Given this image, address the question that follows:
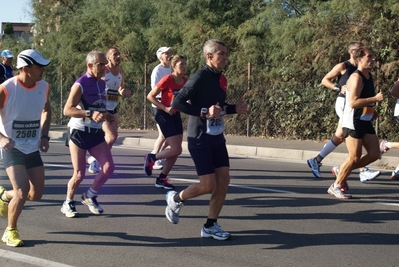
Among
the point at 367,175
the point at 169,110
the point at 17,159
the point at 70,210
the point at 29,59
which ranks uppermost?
the point at 29,59

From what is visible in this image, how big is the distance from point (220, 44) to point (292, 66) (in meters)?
10.9

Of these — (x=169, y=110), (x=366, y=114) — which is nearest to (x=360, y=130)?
(x=366, y=114)

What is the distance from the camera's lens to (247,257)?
578 cm

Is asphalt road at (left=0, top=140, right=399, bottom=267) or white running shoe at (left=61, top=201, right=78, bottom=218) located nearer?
asphalt road at (left=0, top=140, right=399, bottom=267)

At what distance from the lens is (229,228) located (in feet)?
22.7

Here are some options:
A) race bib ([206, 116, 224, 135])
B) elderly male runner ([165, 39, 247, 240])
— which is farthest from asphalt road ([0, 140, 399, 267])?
race bib ([206, 116, 224, 135])

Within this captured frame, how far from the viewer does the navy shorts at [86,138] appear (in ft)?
23.9

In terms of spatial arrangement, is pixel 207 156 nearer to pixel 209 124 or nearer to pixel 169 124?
pixel 209 124

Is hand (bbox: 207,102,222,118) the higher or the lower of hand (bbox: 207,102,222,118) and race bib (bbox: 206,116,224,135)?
the higher

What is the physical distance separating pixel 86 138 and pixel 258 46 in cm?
1186

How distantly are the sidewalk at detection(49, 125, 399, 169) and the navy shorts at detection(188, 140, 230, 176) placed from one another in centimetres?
620

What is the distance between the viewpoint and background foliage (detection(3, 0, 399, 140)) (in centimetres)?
1548

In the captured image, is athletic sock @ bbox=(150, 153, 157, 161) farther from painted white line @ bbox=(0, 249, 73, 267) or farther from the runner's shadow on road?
painted white line @ bbox=(0, 249, 73, 267)

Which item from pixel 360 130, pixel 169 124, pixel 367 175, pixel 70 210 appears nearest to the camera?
pixel 70 210
